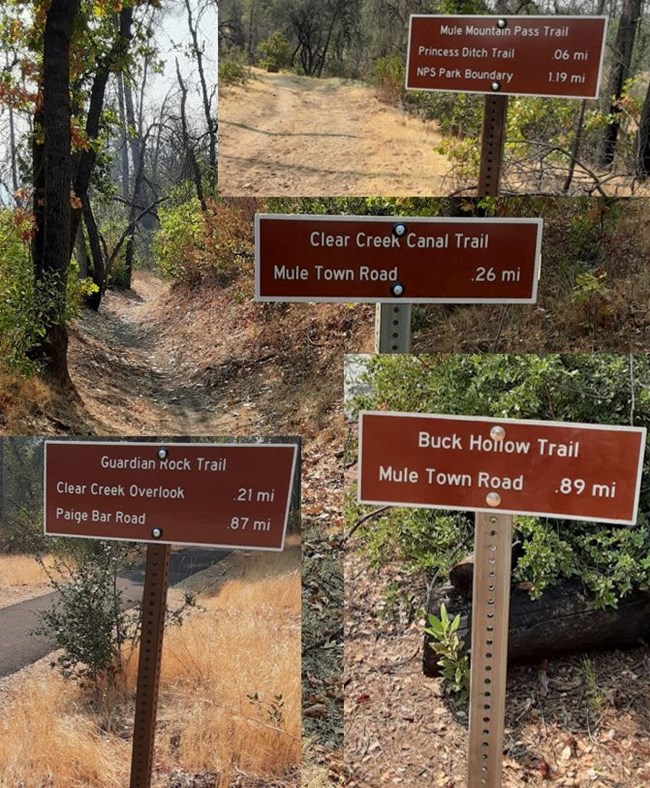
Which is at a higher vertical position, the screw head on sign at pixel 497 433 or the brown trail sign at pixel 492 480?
the screw head on sign at pixel 497 433

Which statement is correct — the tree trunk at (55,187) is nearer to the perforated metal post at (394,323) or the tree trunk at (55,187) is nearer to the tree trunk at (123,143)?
the tree trunk at (123,143)

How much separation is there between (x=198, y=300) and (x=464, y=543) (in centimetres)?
348

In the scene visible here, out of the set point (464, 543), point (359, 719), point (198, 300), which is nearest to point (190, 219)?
point (198, 300)

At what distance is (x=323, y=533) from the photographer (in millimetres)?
3801

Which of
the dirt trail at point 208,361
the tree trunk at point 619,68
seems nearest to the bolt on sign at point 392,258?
the dirt trail at point 208,361

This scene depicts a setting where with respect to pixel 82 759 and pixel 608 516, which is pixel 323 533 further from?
pixel 608 516

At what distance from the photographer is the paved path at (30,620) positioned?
3379 millimetres

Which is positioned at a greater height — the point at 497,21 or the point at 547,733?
the point at 497,21

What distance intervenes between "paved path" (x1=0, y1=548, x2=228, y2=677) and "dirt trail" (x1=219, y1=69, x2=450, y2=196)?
9.60 ft

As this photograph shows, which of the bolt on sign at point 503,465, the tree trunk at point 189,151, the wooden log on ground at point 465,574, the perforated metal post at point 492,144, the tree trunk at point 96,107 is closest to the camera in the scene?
the bolt on sign at point 503,465

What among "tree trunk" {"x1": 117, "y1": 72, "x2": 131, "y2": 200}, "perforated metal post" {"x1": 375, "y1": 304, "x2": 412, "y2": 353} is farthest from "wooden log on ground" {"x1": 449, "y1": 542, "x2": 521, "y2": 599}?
"tree trunk" {"x1": 117, "y1": 72, "x2": 131, "y2": 200}

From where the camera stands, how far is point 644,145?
5.35m

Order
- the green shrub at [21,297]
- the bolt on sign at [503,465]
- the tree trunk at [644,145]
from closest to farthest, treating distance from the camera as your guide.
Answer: the bolt on sign at [503,465] → the green shrub at [21,297] → the tree trunk at [644,145]

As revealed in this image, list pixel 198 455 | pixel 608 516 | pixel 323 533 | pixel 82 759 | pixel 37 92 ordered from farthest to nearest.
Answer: pixel 37 92 → pixel 323 533 → pixel 82 759 → pixel 198 455 → pixel 608 516
